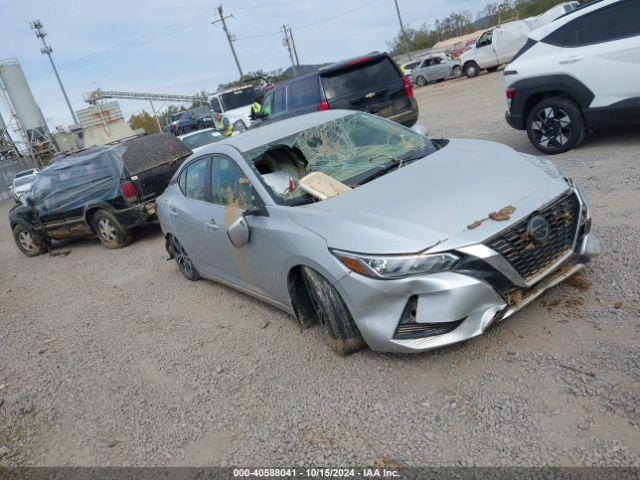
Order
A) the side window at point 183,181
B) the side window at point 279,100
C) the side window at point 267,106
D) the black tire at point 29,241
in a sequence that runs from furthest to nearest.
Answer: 1. the side window at point 267,106
2. the black tire at point 29,241
3. the side window at point 279,100
4. the side window at point 183,181

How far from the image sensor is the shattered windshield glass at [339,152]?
4250mm

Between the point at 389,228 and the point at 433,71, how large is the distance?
2975 cm

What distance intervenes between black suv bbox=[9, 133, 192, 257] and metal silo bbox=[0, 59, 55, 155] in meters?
48.2

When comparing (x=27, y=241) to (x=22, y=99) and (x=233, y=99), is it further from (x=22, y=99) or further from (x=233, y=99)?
(x=22, y=99)

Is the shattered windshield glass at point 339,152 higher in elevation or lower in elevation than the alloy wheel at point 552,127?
higher

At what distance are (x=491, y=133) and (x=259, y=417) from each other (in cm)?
802

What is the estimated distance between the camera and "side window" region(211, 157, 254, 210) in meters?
4.27

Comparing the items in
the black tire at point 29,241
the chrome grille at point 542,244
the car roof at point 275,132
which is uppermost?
the car roof at point 275,132

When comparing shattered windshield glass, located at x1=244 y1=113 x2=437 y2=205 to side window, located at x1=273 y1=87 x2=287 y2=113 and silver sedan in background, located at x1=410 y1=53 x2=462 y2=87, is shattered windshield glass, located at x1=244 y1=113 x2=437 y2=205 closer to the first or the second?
side window, located at x1=273 y1=87 x2=287 y2=113

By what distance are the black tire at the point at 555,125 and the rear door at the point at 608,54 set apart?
1.17ft

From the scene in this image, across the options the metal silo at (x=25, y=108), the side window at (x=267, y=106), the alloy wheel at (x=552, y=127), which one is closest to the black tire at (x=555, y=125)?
the alloy wheel at (x=552, y=127)

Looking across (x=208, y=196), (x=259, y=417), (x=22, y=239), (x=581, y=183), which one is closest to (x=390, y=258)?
(x=259, y=417)

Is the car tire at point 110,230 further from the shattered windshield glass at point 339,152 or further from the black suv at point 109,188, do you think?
the shattered windshield glass at point 339,152

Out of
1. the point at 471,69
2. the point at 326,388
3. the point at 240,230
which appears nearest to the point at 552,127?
the point at 240,230
